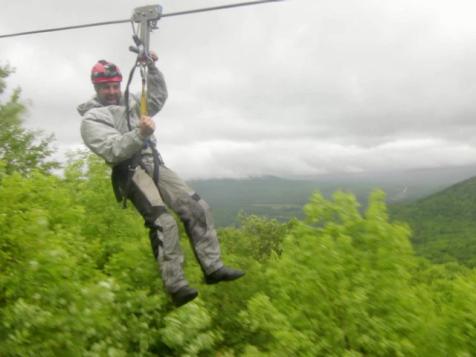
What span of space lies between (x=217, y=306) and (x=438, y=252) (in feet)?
480

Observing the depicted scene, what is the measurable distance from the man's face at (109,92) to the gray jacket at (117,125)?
0.25 feet

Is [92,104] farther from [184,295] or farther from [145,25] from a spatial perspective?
[184,295]

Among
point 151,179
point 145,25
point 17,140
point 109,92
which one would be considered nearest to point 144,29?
point 145,25

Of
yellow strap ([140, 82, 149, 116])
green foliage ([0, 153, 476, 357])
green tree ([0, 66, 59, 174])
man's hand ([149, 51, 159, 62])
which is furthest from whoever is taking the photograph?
green tree ([0, 66, 59, 174])

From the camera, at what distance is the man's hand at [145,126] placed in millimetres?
5438

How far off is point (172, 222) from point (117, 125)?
1.43 metres

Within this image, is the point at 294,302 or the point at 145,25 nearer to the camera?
the point at 294,302

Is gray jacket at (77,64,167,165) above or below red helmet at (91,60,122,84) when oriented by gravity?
below

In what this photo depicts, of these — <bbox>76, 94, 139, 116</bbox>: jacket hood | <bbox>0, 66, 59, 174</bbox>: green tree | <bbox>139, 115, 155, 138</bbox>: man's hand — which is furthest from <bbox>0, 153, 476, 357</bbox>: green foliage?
<bbox>0, 66, 59, 174</bbox>: green tree

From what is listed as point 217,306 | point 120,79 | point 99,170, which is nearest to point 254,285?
point 217,306

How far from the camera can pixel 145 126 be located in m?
5.44

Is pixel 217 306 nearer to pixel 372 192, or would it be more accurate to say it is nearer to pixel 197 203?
pixel 197 203

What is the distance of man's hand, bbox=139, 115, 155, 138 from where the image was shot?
17.8 ft

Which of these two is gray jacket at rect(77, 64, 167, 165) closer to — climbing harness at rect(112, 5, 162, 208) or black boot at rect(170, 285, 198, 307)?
climbing harness at rect(112, 5, 162, 208)
